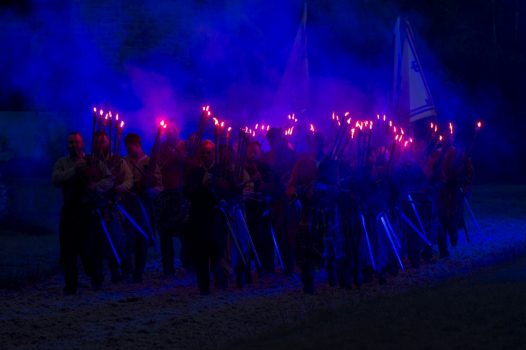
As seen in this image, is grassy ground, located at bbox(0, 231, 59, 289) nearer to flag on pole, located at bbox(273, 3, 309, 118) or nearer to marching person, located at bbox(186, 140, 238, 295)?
marching person, located at bbox(186, 140, 238, 295)

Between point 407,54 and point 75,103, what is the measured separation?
926 cm

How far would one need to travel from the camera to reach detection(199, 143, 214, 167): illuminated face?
10.1 meters

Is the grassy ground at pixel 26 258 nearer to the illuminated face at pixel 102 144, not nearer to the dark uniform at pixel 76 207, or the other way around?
the dark uniform at pixel 76 207

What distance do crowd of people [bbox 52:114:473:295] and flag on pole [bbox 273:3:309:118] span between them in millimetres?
3027

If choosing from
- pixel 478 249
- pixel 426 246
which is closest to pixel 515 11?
pixel 478 249

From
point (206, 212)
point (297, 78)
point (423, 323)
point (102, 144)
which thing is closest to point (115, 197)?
point (102, 144)

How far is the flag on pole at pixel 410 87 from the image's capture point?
49.5 ft

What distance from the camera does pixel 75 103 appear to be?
21.7m

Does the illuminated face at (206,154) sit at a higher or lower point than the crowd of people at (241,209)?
higher

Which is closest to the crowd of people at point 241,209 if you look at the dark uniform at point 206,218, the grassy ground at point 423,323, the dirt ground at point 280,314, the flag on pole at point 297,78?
the dark uniform at point 206,218

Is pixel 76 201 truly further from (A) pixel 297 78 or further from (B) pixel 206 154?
(A) pixel 297 78

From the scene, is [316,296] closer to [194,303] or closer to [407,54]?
[194,303]

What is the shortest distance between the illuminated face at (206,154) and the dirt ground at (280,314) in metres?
1.38

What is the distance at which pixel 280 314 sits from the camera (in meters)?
8.85
